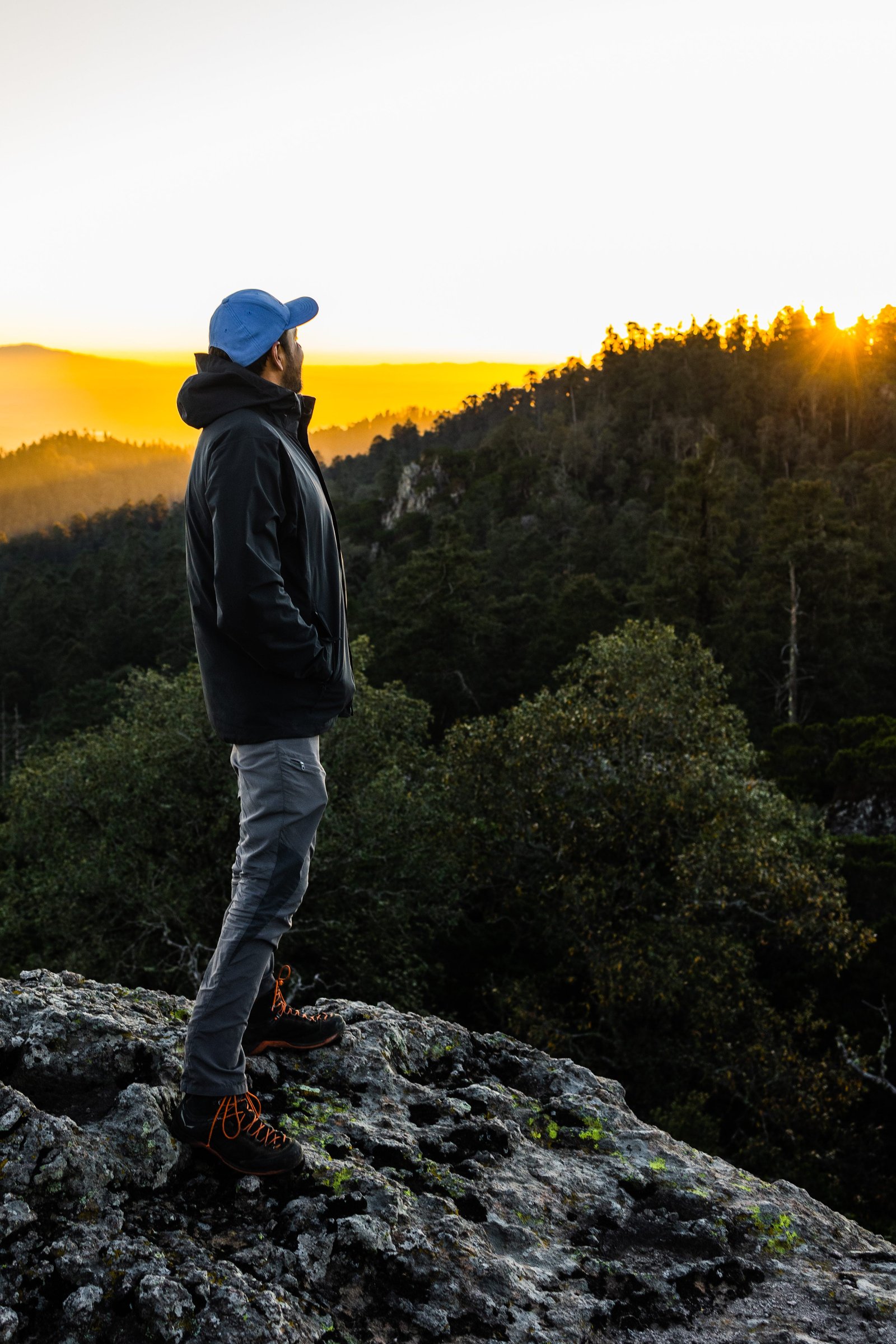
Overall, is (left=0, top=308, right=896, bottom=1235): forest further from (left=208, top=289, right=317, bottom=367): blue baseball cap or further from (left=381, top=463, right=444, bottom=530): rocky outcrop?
(left=381, top=463, right=444, bottom=530): rocky outcrop

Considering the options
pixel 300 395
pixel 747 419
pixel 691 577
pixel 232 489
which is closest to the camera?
pixel 232 489

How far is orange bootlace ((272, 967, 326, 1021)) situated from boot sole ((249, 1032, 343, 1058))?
0.09 metres

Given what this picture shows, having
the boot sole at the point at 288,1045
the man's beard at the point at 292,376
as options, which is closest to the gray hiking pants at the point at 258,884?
the boot sole at the point at 288,1045

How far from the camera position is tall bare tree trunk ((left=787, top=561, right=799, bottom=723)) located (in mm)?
37306

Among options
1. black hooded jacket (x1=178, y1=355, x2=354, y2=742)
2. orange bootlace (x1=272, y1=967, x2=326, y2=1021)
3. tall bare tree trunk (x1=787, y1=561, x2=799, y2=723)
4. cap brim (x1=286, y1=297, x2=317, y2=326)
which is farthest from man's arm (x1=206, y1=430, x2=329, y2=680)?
tall bare tree trunk (x1=787, y1=561, x2=799, y2=723)

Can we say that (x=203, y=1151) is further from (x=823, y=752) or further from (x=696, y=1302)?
(x=823, y=752)

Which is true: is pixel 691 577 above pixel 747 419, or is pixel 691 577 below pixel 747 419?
below

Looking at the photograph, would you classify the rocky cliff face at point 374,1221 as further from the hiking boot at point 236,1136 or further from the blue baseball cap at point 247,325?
the blue baseball cap at point 247,325

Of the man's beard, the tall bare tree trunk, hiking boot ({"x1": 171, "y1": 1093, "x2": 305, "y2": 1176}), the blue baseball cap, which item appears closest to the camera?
hiking boot ({"x1": 171, "y1": 1093, "x2": 305, "y2": 1176})

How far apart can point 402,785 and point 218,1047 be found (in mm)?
13888

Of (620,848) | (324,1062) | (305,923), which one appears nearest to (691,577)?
(620,848)

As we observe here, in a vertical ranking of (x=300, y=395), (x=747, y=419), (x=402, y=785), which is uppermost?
(x=747, y=419)

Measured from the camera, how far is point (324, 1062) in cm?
380

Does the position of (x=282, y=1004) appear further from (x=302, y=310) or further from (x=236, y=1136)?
(x=302, y=310)
